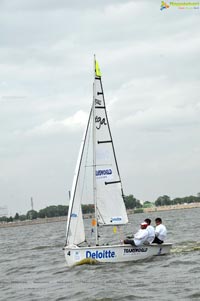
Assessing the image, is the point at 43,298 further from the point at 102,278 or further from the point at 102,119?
the point at 102,119

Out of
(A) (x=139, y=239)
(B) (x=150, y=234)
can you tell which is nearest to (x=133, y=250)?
(A) (x=139, y=239)

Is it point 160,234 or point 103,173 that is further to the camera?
point 160,234

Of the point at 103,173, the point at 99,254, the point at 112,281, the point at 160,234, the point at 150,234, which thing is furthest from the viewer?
the point at 160,234

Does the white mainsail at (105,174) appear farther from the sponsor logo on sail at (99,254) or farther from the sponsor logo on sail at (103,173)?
the sponsor logo on sail at (99,254)

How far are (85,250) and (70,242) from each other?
3.27 feet

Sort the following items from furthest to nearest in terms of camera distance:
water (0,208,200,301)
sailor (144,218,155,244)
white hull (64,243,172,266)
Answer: sailor (144,218,155,244), white hull (64,243,172,266), water (0,208,200,301)

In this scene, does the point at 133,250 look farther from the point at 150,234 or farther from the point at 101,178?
the point at 101,178

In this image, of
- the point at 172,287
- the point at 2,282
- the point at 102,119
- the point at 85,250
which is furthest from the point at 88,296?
the point at 102,119

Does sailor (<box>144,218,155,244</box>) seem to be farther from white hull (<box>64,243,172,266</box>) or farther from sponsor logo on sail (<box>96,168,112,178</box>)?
sponsor logo on sail (<box>96,168,112,178</box>)

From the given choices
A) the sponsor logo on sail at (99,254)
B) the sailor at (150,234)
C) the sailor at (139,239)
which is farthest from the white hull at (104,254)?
the sailor at (150,234)

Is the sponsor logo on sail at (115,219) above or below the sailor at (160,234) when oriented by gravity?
above

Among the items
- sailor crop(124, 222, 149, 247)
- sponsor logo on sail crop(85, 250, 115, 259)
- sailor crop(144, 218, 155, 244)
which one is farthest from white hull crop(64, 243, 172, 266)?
sailor crop(144, 218, 155, 244)

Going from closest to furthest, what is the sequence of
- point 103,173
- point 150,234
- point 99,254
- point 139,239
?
point 99,254, point 139,239, point 150,234, point 103,173

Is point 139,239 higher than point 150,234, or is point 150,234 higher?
point 150,234
